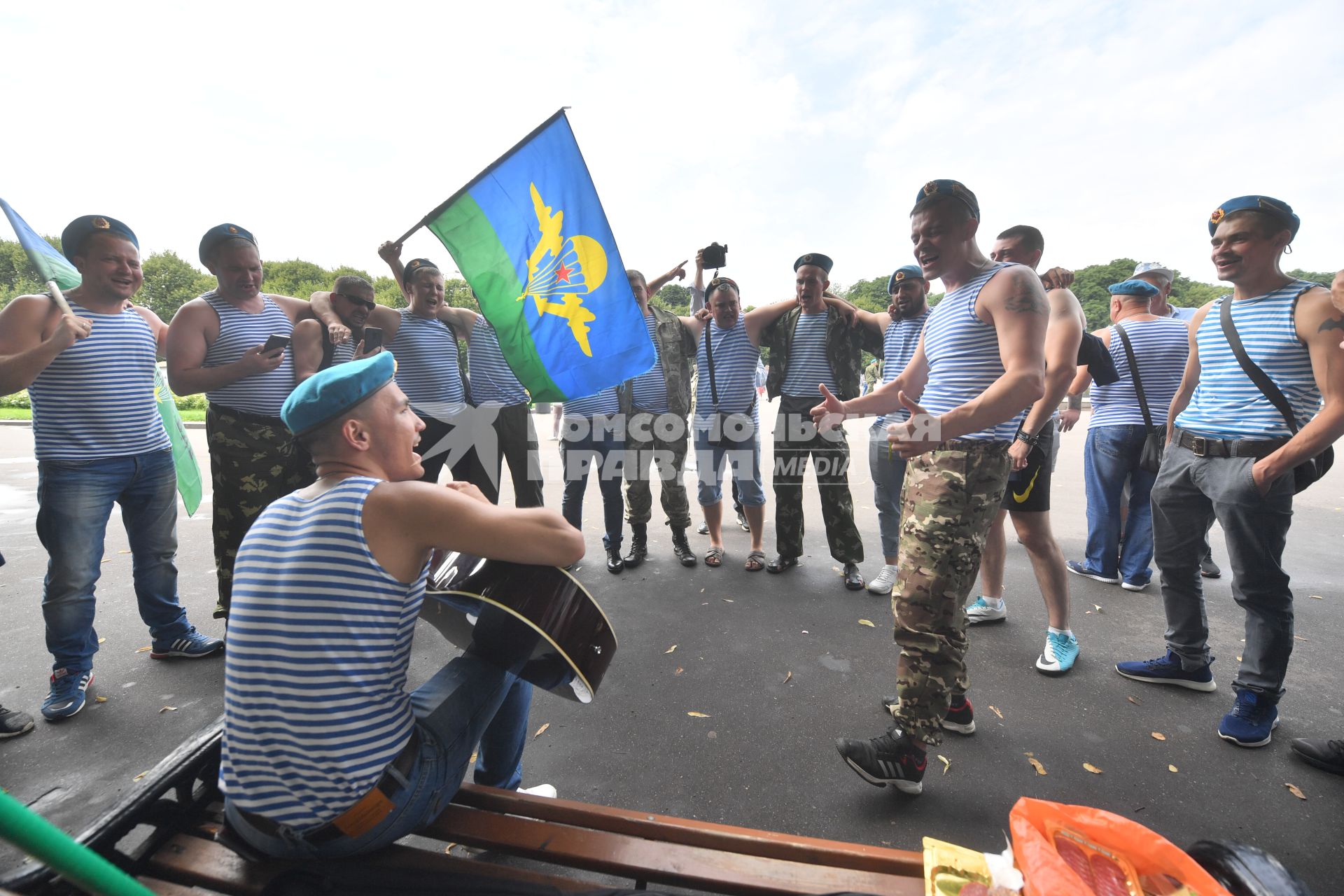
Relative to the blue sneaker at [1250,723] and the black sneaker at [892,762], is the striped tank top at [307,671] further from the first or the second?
the blue sneaker at [1250,723]

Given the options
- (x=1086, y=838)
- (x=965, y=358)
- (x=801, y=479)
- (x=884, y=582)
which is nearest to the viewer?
(x=1086, y=838)

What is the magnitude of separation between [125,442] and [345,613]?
2497 millimetres

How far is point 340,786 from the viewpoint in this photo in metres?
1.29

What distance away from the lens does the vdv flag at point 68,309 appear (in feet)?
8.61

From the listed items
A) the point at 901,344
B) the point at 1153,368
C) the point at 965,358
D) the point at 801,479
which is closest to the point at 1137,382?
the point at 1153,368

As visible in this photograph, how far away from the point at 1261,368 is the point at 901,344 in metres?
1.85

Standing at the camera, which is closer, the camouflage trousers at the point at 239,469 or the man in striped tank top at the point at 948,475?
the man in striped tank top at the point at 948,475

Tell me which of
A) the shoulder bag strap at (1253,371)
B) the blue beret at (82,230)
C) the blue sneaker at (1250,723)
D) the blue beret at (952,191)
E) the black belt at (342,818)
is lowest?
the blue sneaker at (1250,723)

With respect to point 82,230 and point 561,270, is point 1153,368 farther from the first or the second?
point 82,230

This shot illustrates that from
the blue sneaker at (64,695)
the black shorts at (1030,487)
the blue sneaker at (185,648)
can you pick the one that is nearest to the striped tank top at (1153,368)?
the black shorts at (1030,487)

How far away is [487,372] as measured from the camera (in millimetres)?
4383

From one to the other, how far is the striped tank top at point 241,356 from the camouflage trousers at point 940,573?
333 centimetres

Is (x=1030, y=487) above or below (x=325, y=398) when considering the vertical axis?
below

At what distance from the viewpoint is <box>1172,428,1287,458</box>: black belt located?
2.30 meters
